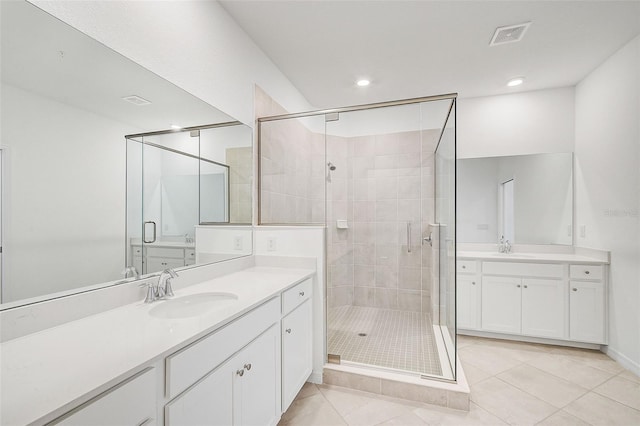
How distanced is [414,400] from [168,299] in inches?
67.1

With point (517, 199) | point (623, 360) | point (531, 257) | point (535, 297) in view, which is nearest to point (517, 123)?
point (517, 199)

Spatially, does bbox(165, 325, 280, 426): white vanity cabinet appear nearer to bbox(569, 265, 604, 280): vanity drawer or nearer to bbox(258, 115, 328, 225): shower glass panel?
bbox(258, 115, 328, 225): shower glass panel

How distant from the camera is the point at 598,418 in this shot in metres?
1.81

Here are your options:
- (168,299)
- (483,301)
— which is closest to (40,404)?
(168,299)

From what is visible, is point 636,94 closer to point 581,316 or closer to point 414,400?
point 581,316

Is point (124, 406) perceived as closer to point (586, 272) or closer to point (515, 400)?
point (515, 400)

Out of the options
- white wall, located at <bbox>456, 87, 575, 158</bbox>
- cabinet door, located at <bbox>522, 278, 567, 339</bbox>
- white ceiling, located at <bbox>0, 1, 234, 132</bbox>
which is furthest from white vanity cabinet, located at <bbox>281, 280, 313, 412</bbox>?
white wall, located at <bbox>456, 87, 575, 158</bbox>

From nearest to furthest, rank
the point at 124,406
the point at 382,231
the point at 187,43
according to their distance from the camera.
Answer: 1. the point at 124,406
2. the point at 187,43
3. the point at 382,231

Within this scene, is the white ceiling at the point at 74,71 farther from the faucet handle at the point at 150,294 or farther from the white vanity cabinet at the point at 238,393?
the white vanity cabinet at the point at 238,393

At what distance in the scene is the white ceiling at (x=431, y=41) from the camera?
196cm

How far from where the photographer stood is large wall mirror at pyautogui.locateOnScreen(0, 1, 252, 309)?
0.94 m

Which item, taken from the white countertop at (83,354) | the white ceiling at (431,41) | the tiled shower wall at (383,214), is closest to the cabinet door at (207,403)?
the white countertop at (83,354)

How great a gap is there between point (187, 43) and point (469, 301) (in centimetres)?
326

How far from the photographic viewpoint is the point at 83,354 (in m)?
0.81
